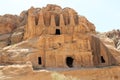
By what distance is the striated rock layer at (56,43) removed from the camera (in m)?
50.9

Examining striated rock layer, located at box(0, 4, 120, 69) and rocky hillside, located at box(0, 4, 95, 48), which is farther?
rocky hillside, located at box(0, 4, 95, 48)

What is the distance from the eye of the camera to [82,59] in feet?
176

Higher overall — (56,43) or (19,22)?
(19,22)

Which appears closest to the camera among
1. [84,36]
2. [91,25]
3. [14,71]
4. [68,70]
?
[14,71]

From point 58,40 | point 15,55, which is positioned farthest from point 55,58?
point 15,55

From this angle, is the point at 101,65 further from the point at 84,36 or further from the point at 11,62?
the point at 11,62

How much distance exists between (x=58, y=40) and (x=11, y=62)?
31.9 ft

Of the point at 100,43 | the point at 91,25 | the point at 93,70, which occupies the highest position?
the point at 91,25

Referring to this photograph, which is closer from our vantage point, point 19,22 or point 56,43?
point 56,43

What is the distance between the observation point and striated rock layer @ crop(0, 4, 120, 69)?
5094 centimetres

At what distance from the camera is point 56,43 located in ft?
174

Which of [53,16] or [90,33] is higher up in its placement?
[53,16]

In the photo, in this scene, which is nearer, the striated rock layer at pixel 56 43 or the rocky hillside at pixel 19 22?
the striated rock layer at pixel 56 43

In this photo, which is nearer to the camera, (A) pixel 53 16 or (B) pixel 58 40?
(B) pixel 58 40
